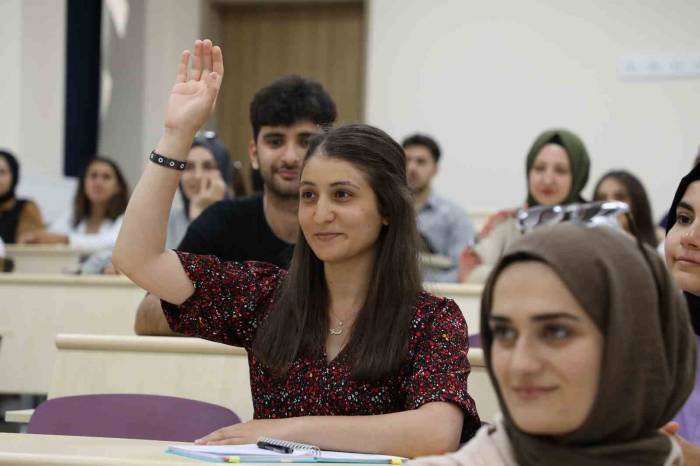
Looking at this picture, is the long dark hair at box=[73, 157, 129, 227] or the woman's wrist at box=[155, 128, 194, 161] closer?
the woman's wrist at box=[155, 128, 194, 161]

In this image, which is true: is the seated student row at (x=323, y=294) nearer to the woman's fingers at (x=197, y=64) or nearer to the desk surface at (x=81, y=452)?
the woman's fingers at (x=197, y=64)

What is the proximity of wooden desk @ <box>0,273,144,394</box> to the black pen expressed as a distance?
7.04ft

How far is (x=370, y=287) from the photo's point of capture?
2156 mm

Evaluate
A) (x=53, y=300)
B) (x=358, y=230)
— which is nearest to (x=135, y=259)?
(x=358, y=230)

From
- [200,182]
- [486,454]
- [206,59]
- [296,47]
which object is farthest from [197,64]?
[296,47]

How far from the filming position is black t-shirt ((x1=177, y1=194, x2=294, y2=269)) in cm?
286

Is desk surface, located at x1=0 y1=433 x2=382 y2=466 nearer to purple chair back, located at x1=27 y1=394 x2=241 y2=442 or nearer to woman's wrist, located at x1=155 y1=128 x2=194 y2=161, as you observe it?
purple chair back, located at x1=27 y1=394 x2=241 y2=442

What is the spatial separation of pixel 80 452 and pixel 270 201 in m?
1.35

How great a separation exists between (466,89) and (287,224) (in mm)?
5576

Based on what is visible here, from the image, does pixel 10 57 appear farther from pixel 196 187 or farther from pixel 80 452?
pixel 80 452

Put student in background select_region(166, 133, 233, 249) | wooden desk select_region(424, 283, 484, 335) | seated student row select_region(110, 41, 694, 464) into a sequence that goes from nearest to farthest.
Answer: seated student row select_region(110, 41, 694, 464)
wooden desk select_region(424, 283, 484, 335)
student in background select_region(166, 133, 233, 249)

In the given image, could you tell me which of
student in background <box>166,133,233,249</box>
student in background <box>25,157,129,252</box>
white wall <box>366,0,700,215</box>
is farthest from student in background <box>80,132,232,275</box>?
white wall <box>366,0,700,215</box>

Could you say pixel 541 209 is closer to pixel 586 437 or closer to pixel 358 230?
pixel 586 437

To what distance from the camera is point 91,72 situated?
8719 mm
